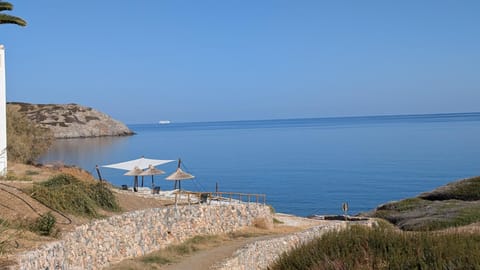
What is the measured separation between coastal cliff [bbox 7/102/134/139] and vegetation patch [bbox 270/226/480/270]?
15083 centimetres

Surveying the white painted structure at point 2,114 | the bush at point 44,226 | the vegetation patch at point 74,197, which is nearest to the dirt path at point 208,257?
the bush at point 44,226

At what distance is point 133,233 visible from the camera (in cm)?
1947

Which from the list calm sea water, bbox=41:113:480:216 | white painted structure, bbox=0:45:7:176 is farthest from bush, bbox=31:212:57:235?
calm sea water, bbox=41:113:480:216

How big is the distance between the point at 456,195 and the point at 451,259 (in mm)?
37165

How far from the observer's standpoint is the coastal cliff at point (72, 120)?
516 ft

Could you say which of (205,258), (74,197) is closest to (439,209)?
(205,258)

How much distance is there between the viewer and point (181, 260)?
19703mm

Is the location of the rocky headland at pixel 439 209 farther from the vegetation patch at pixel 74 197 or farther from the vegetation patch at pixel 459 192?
the vegetation patch at pixel 74 197

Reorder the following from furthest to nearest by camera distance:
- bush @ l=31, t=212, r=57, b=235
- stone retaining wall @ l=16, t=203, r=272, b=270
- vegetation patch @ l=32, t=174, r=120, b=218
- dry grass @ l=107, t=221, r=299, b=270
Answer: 1. vegetation patch @ l=32, t=174, r=120, b=218
2. dry grass @ l=107, t=221, r=299, b=270
3. bush @ l=31, t=212, r=57, b=235
4. stone retaining wall @ l=16, t=203, r=272, b=270

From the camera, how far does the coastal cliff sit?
15725 centimetres

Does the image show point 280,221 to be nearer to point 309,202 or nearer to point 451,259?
point 309,202

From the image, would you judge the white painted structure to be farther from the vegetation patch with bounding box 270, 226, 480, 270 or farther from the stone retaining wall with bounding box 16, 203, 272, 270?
the vegetation patch with bounding box 270, 226, 480, 270

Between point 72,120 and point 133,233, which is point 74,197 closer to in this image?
point 133,233

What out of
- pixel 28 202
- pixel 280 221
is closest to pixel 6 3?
pixel 28 202
